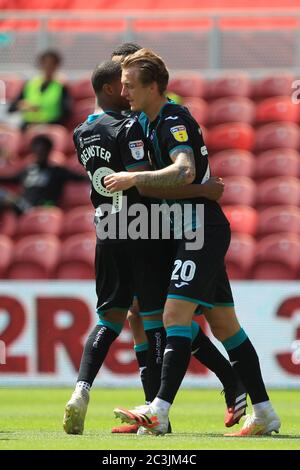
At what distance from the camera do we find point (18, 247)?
14.3 meters

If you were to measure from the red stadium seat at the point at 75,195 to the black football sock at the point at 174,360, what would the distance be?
27.9 ft

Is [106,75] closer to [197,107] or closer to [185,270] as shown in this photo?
[185,270]

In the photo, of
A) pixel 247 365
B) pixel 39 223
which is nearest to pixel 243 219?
pixel 39 223

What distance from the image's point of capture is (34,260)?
13930 mm

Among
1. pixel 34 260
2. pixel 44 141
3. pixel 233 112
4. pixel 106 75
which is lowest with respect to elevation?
pixel 34 260

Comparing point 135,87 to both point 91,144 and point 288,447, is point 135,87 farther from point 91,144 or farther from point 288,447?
point 288,447

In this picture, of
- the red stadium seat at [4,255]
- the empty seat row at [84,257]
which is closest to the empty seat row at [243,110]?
the empty seat row at [84,257]

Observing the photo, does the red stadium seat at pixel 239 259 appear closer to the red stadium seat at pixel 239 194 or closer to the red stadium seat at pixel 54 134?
the red stadium seat at pixel 239 194

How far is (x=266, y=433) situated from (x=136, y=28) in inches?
405

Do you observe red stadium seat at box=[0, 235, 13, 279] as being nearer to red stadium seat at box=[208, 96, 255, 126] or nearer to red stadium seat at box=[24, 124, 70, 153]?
red stadium seat at box=[24, 124, 70, 153]

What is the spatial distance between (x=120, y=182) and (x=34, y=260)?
754 centimetres

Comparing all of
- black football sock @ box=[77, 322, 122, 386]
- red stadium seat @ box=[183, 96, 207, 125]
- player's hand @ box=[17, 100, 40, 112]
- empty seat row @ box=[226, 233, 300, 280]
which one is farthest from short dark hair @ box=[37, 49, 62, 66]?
black football sock @ box=[77, 322, 122, 386]

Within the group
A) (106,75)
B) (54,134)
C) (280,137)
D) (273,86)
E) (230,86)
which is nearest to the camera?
(106,75)

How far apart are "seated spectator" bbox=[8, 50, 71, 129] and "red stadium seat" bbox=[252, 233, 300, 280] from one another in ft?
12.2
